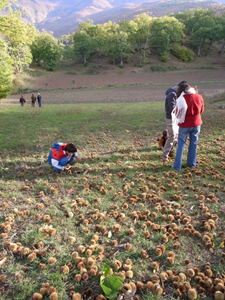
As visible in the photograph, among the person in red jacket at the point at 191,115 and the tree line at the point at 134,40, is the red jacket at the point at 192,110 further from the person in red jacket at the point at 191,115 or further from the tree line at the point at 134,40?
the tree line at the point at 134,40

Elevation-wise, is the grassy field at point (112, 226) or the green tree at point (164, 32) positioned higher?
the green tree at point (164, 32)

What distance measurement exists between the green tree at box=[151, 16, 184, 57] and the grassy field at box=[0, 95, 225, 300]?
66.6 meters

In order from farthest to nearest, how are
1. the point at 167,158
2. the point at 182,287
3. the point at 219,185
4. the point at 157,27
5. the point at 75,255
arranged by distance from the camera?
the point at 157,27 < the point at 167,158 < the point at 219,185 < the point at 75,255 < the point at 182,287

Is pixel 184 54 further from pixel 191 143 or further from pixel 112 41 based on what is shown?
pixel 191 143

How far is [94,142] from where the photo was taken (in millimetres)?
9125

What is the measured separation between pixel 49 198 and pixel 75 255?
1921 mm

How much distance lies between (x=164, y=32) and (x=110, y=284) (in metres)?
73.9

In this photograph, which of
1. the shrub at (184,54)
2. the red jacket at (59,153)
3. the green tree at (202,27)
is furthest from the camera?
the green tree at (202,27)

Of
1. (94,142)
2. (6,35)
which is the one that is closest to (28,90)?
(6,35)

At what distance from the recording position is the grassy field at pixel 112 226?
2.64 m

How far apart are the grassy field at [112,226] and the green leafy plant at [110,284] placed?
0.15m

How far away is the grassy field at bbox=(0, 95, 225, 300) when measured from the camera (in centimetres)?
264

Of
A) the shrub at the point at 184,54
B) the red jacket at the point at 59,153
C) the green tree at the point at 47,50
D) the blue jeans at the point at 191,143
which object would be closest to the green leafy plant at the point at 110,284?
the red jacket at the point at 59,153

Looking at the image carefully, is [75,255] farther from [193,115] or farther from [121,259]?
[193,115]
